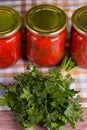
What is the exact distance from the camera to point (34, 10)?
1214 millimetres

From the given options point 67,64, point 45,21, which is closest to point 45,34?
point 45,21

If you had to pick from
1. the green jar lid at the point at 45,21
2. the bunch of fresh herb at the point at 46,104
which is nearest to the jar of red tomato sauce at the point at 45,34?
the green jar lid at the point at 45,21

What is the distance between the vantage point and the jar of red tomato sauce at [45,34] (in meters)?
1.16

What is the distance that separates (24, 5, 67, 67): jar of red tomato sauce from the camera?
1.16 meters

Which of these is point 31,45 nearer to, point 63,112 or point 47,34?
point 47,34

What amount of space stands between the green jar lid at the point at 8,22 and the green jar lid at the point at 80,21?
16cm

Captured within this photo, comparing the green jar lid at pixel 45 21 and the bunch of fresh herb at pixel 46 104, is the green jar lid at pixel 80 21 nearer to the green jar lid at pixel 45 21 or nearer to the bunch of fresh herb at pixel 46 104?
the green jar lid at pixel 45 21

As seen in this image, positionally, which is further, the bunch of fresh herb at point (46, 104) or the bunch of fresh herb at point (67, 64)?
the bunch of fresh herb at point (67, 64)

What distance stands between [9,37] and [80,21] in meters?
0.21

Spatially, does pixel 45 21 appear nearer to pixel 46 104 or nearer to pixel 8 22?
pixel 8 22

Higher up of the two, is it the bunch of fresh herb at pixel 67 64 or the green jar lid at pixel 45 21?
the green jar lid at pixel 45 21

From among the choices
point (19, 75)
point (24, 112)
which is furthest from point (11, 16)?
point (24, 112)

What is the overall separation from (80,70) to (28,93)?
0.23 metres

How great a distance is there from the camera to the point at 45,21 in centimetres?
119
